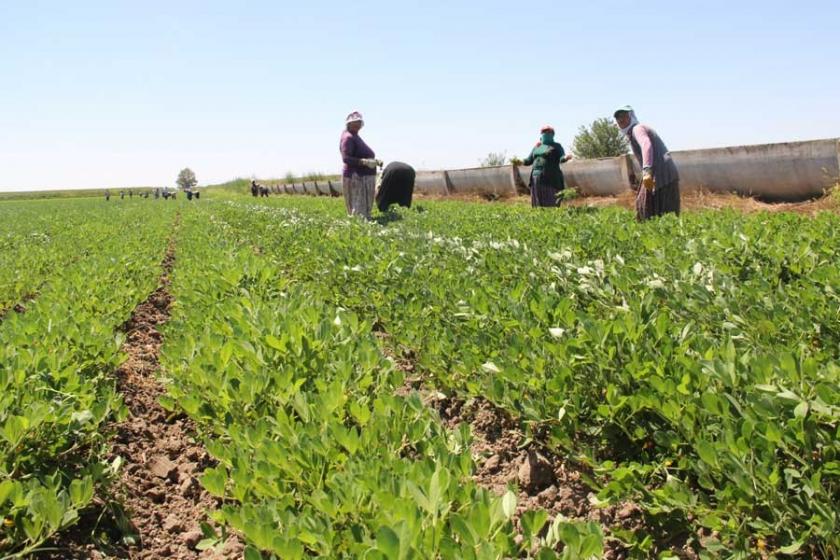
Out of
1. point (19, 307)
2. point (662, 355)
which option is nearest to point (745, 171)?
point (662, 355)

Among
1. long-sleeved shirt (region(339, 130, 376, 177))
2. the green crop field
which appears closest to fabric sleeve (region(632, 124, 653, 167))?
the green crop field

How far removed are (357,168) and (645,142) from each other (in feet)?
18.0

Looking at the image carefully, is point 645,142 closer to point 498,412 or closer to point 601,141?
point 498,412

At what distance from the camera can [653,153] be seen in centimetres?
702

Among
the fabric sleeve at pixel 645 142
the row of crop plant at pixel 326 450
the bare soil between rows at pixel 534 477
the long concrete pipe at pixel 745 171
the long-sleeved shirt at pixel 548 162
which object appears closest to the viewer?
the row of crop plant at pixel 326 450

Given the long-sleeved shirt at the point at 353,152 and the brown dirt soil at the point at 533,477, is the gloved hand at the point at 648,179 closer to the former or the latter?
the brown dirt soil at the point at 533,477

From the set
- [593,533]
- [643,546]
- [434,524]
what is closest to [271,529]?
[434,524]

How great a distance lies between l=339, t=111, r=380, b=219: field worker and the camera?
1071 centimetres

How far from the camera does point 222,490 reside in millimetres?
1945

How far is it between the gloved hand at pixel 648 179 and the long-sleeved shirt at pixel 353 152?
5141 mm

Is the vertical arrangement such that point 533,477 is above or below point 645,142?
below

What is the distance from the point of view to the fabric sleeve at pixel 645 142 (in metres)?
6.95

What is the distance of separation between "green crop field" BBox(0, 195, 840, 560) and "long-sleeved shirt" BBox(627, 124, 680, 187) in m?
2.44

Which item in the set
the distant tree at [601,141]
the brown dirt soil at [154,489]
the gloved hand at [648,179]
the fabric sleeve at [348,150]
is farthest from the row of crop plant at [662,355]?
the distant tree at [601,141]
